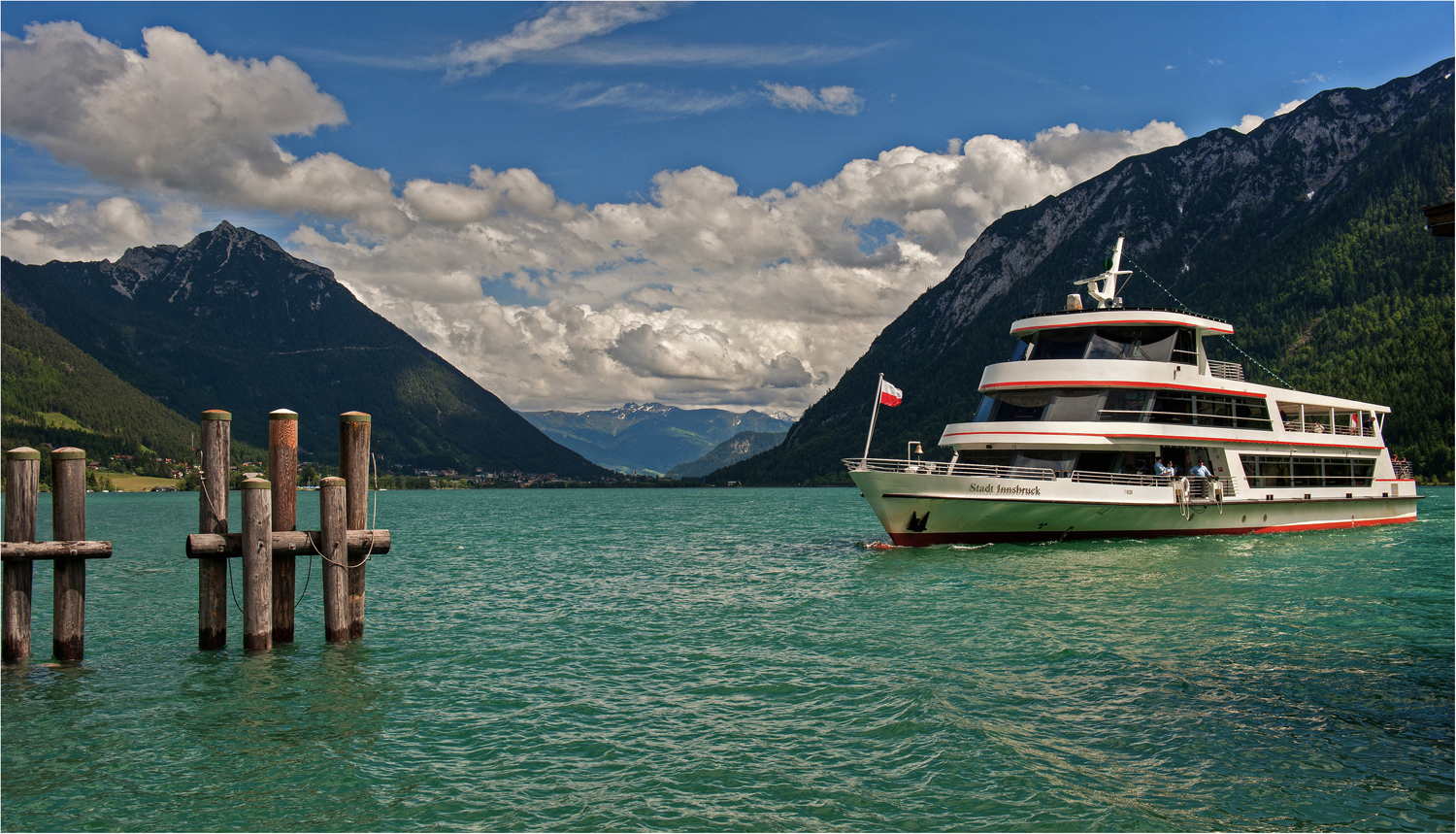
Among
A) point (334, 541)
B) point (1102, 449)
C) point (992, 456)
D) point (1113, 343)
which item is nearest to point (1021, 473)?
point (992, 456)

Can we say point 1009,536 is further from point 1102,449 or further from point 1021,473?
point 1102,449

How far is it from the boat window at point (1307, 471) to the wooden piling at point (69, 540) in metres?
41.6

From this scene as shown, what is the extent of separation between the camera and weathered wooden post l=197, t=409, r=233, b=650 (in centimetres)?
1527

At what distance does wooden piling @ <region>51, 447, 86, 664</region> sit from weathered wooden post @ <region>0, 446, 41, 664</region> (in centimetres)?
32

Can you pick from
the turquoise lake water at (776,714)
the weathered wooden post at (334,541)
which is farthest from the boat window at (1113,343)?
the weathered wooden post at (334,541)

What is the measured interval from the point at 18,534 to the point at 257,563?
11.5 feet

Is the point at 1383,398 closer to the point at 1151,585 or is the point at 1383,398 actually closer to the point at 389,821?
the point at 1151,585

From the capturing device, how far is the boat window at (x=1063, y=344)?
36250mm

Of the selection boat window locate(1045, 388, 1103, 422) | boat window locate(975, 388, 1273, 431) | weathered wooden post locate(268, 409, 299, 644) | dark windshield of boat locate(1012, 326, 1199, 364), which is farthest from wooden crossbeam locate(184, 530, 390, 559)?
dark windshield of boat locate(1012, 326, 1199, 364)

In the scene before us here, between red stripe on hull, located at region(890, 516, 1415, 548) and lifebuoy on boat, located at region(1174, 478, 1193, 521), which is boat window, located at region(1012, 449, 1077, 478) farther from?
lifebuoy on boat, located at region(1174, 478, 1193, 521)

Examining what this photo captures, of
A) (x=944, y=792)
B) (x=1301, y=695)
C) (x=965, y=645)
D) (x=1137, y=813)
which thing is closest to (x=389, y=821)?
(x=944, y=792)

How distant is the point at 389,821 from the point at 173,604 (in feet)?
62.7

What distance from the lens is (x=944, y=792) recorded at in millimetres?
10016

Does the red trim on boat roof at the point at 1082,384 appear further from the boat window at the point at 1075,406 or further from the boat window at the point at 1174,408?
the boat window at the point at 1174,408
